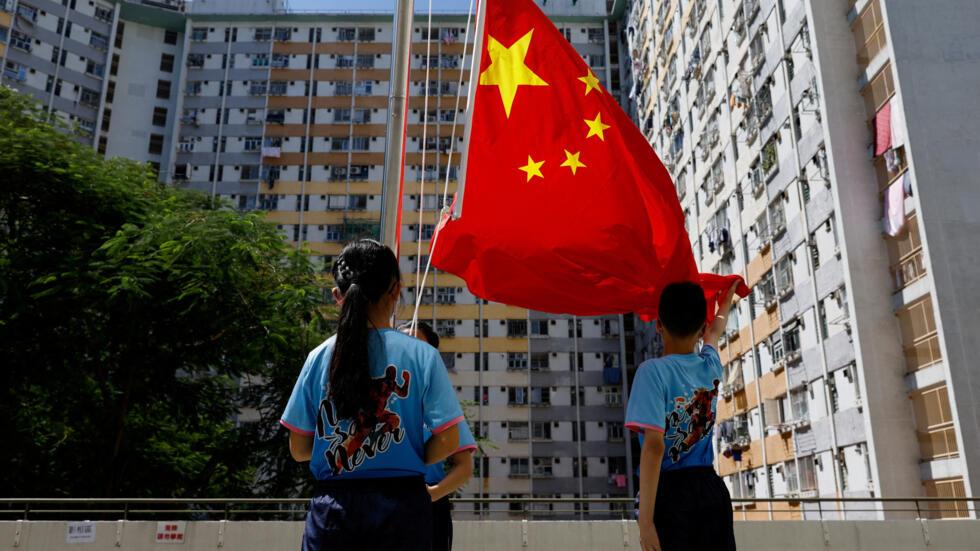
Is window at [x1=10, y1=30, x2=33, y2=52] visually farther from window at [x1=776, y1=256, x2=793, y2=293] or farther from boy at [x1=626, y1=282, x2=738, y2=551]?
boy at [x1=626, y1=282, x2=738, y2=551]

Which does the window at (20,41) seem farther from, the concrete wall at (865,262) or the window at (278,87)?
the concrete wall at (865,262)

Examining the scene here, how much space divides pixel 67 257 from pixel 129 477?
5437mm

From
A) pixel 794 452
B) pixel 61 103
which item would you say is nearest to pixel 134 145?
pixel 61 103

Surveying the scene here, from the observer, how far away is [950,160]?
18.9 metres

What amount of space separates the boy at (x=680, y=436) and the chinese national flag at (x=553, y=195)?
171cm

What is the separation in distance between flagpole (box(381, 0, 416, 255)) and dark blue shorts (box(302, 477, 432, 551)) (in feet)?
5.95

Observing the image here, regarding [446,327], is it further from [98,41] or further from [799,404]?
[98,41]

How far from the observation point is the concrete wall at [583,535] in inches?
492

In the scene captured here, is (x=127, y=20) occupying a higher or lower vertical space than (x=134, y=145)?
higher

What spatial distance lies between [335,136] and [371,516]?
48.7 metres

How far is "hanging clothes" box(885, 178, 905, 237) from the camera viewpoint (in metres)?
19.7

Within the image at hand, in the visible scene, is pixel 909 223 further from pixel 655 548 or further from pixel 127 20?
pixel 127 20

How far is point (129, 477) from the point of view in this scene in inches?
752

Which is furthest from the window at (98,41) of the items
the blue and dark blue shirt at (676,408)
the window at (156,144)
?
the blue and dark blue shirt at (676,408)
